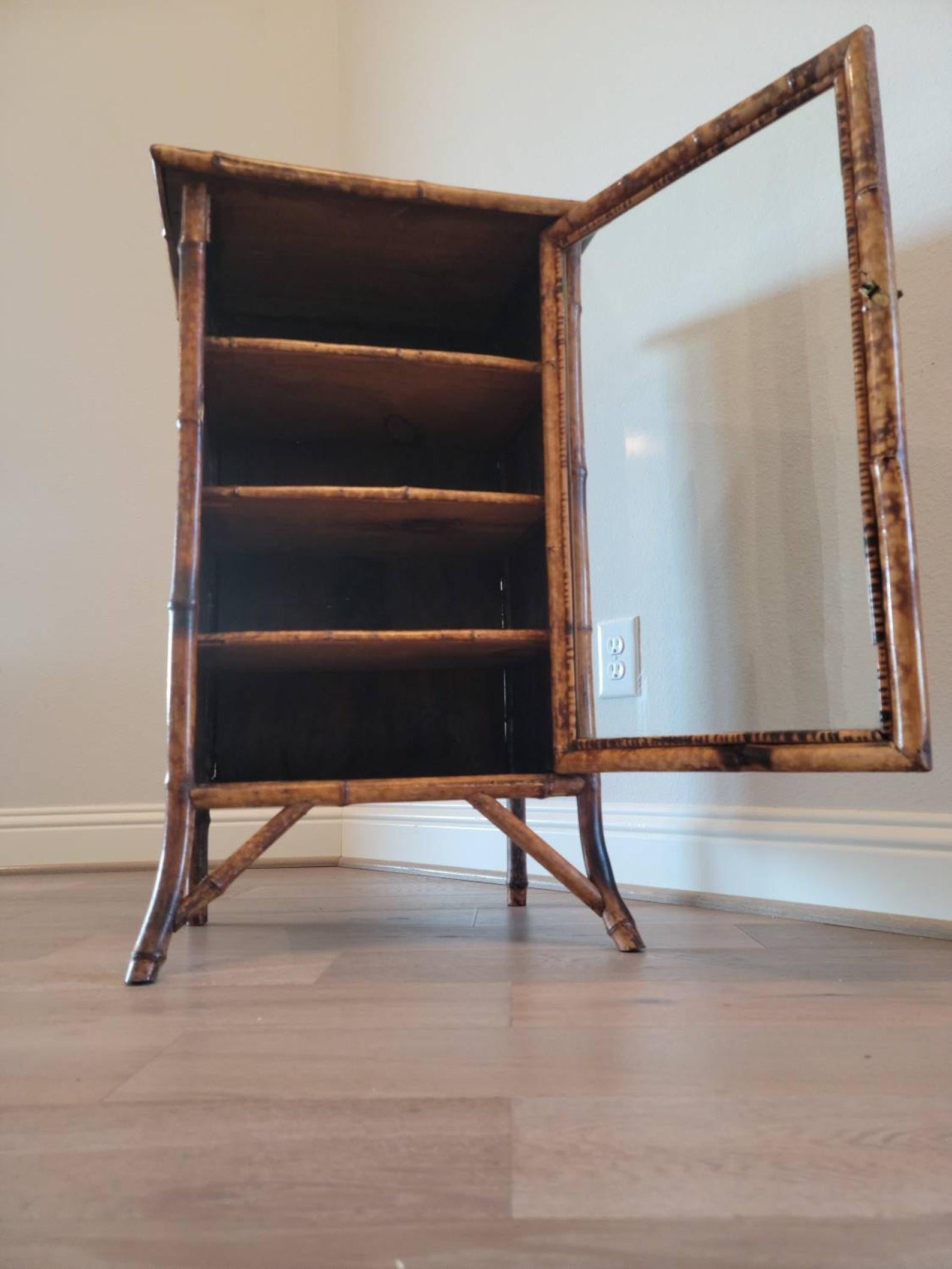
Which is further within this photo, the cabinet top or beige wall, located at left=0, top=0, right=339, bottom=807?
beige wall, located at left=0, top=0, right=339, bottom=807

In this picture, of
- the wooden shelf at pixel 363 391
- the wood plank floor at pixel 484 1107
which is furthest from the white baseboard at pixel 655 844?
the wooden shelf at pixel 363 391

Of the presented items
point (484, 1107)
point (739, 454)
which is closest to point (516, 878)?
point (739, 454)

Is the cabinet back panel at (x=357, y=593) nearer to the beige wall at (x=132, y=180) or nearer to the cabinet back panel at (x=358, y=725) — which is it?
the cabinet back panel at (x=358, y=725)

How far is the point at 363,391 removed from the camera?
4.25 ft

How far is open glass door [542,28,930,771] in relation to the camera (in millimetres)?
887

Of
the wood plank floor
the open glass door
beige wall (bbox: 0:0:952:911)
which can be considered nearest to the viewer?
the wood plank floor

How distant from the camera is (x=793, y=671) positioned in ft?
3.44

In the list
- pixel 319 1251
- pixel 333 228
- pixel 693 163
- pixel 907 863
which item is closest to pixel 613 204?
pixel 693 163

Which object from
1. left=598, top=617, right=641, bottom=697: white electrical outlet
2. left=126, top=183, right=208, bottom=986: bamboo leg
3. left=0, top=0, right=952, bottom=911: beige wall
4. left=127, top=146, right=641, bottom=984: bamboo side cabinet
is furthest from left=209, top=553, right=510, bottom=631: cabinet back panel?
left=0, top=0, right=952, bottom=911: beige wall

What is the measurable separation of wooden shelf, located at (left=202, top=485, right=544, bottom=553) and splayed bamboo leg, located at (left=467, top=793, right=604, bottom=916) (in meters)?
0.37

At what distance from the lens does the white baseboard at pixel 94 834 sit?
207 cm

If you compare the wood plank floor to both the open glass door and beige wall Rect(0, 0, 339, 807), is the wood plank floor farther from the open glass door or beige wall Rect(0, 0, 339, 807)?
beige wall Rect(0, 0, 339, 807)

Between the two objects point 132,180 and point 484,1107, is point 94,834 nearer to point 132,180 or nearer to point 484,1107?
point 132,180

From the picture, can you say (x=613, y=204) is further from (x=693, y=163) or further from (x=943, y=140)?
(x=943, y=140)
